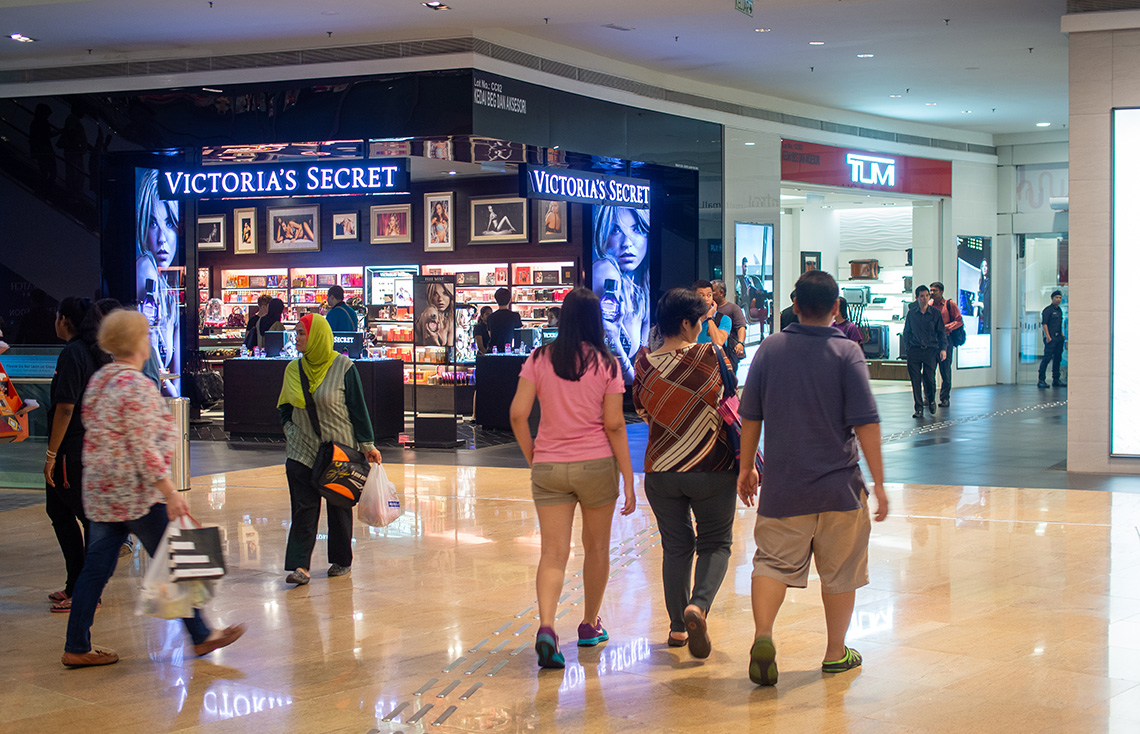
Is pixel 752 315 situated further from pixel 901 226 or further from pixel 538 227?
pixel 901 226

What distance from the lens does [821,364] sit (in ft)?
12.6

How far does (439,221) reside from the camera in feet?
50.7

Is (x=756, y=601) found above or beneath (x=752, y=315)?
beneath

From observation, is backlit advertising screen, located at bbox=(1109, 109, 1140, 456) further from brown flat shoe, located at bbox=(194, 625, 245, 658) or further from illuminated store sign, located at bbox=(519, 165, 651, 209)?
brown flat shoe, located at bbox=(194, 625, 245, 658)

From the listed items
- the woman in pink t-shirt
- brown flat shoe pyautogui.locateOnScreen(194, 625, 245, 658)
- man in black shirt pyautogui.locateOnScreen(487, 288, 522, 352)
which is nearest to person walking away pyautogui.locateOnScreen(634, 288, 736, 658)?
the woman in pink t-shirt

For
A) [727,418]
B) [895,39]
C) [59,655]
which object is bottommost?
[59,655]

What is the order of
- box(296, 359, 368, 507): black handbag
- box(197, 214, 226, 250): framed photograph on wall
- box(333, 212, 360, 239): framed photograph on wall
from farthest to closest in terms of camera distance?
box(197, 214, 226, 250): framed photograph on wall < box(333, 212, 360, 239): framed photograph on wall < box(296, 359, 368, 507): black handbag

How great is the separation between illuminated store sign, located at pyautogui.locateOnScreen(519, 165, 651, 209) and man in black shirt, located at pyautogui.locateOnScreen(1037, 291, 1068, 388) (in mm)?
8155

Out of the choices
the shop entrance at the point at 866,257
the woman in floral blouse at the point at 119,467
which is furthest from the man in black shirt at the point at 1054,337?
the woman in floral blouse at the point at 119,467

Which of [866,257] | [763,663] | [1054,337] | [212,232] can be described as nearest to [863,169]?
[1054,337]

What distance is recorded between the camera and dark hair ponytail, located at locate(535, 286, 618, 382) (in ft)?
13.6

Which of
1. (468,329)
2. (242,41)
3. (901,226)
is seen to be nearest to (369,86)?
(242,41)

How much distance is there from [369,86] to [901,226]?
14.6 m

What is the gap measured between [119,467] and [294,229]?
42.2 feet
